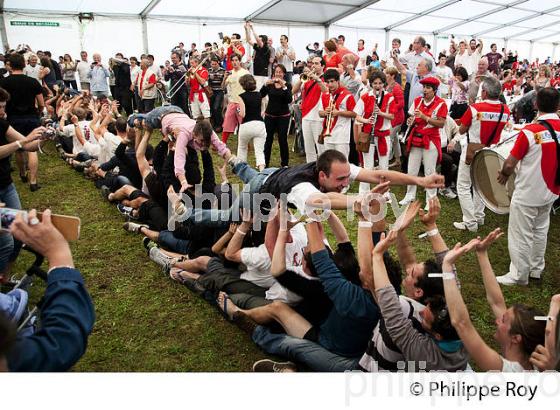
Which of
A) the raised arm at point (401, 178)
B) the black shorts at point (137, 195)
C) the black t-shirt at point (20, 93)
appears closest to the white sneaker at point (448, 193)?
the raised arm at point (401, 178)

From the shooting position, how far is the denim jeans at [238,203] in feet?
12.7

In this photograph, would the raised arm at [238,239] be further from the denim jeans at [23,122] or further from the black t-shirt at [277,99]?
the denim jeans at [23,122]

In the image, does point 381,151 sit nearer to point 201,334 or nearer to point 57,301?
point 201,334

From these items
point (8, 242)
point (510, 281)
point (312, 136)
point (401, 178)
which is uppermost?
point (312, 136)

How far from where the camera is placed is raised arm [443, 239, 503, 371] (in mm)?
Result: 2195

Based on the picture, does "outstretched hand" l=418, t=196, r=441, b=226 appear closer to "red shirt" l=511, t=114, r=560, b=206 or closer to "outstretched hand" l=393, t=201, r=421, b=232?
"outstretched hand" l=393, t=201, r=421, b=232

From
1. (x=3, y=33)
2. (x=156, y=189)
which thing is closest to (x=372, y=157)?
(x=156, y=189)

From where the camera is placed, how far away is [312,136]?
7.68 metres

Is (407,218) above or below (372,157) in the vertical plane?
below

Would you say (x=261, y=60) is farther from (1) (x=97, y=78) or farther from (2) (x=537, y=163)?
(2) (x=537, y=163)

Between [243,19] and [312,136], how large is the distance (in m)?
10.4

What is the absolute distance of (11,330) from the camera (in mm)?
1257

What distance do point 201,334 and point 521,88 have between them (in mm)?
11929
